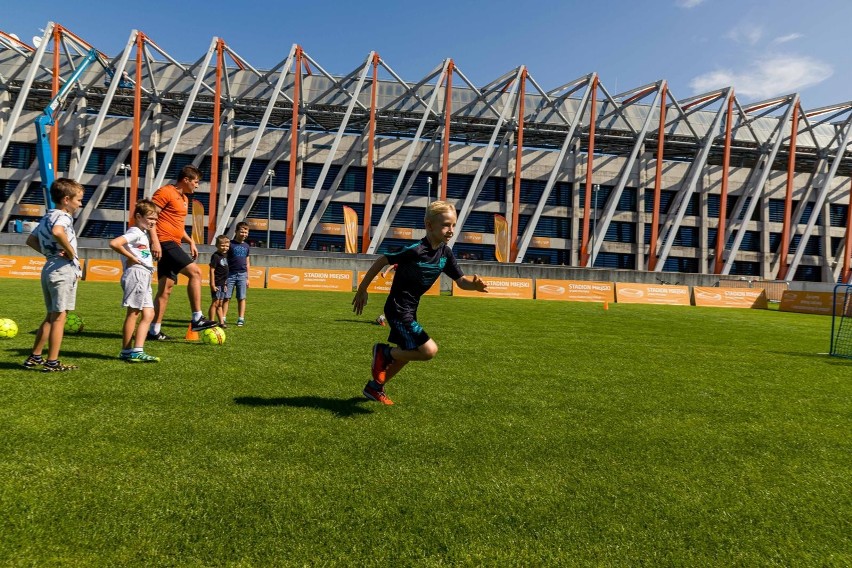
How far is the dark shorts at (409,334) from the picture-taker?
14.2ft

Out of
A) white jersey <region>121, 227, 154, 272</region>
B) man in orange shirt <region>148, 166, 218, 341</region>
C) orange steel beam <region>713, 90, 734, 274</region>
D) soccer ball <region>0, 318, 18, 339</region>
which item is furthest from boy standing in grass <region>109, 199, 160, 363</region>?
orange steel beam <region>713, 90, 734, 274</region>

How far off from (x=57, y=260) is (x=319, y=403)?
10.1 ft

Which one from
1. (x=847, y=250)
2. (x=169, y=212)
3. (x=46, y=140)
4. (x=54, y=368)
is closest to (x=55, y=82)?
(x=46, y=140)

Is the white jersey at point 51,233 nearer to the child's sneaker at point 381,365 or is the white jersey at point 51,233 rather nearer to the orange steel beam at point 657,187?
the child's sneaker at point 381,365

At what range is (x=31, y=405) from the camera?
154 inches

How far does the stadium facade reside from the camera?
1649 inches

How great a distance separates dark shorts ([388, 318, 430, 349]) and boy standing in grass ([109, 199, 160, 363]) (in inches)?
127

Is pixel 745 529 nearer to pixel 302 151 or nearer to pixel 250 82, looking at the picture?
pixel 302 151

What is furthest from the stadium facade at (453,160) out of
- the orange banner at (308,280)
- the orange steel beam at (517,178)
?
the orange banner at (308,280)

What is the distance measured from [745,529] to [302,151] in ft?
150

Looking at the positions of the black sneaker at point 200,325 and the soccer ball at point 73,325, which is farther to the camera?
the soccer ball at point 73,325

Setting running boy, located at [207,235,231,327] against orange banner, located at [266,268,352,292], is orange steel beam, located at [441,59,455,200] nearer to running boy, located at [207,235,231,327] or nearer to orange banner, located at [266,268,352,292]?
orange banner, located at [266,268,352,292]

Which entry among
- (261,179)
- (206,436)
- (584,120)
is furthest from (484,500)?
(584,120)

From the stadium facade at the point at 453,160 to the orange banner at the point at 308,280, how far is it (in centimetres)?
1476
